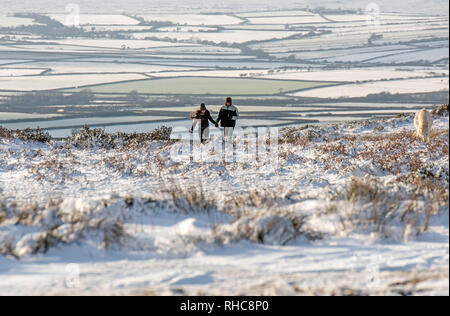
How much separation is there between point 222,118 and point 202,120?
86 centimetres

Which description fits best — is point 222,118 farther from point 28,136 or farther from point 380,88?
point 380,88

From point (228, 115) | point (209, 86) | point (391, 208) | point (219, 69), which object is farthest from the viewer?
point (219, 69)

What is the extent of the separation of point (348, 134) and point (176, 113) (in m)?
29.9

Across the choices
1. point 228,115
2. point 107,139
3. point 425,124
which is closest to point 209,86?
point 107,139

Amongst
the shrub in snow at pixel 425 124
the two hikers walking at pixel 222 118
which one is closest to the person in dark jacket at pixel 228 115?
the two hikers walking at pixel 222 118

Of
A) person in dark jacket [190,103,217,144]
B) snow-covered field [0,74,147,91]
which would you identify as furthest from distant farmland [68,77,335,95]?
person in dark jacket [190,103,217,144]

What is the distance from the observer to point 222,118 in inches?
671

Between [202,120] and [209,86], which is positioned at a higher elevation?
[209,86]

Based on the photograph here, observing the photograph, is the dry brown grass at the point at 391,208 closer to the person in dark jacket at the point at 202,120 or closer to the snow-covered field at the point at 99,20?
the person in dark jacket at the point at 202,120

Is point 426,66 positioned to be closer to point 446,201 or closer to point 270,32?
point 270,32

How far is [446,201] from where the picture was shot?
7836 millimetres

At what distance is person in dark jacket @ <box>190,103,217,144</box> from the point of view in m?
17.3

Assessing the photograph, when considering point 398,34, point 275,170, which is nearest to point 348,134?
point 275,170

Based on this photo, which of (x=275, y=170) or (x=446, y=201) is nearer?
(x=446, y=201)
